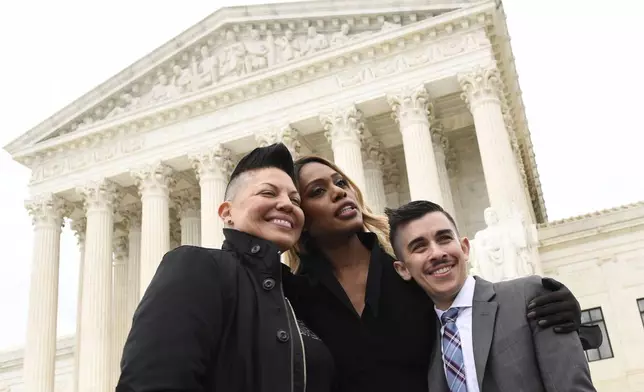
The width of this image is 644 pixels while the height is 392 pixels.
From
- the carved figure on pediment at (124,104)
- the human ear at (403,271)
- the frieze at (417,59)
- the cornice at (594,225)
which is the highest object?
the carved figure on pediment at (124,104)

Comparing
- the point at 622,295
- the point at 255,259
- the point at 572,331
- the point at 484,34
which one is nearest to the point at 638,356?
the point at 622,295

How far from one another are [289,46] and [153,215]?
1020 cm

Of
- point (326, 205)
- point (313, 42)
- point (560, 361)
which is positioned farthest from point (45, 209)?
point (560, 361)

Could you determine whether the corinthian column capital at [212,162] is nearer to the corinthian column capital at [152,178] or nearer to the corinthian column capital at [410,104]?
the corinthian column capital at [152,178]

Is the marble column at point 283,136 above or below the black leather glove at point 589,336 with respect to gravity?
above

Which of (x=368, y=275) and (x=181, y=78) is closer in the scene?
(x=368, y=275)

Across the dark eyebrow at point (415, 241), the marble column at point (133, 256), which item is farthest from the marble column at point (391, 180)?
the dark eyebrow at point (415, 241)

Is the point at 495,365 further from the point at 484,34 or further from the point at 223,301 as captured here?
the point at 484,34

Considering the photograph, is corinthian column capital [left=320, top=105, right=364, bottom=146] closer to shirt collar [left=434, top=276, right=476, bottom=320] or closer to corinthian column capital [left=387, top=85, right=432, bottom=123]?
corinthian column capital [left=387, top=85, right=432, bottom=123]

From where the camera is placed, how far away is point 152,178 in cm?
3027

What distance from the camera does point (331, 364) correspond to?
345cm

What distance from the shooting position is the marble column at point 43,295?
2898cm

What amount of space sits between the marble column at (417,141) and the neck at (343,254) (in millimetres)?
19898

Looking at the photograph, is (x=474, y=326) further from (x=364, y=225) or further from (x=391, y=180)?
(x=391, y=180)
